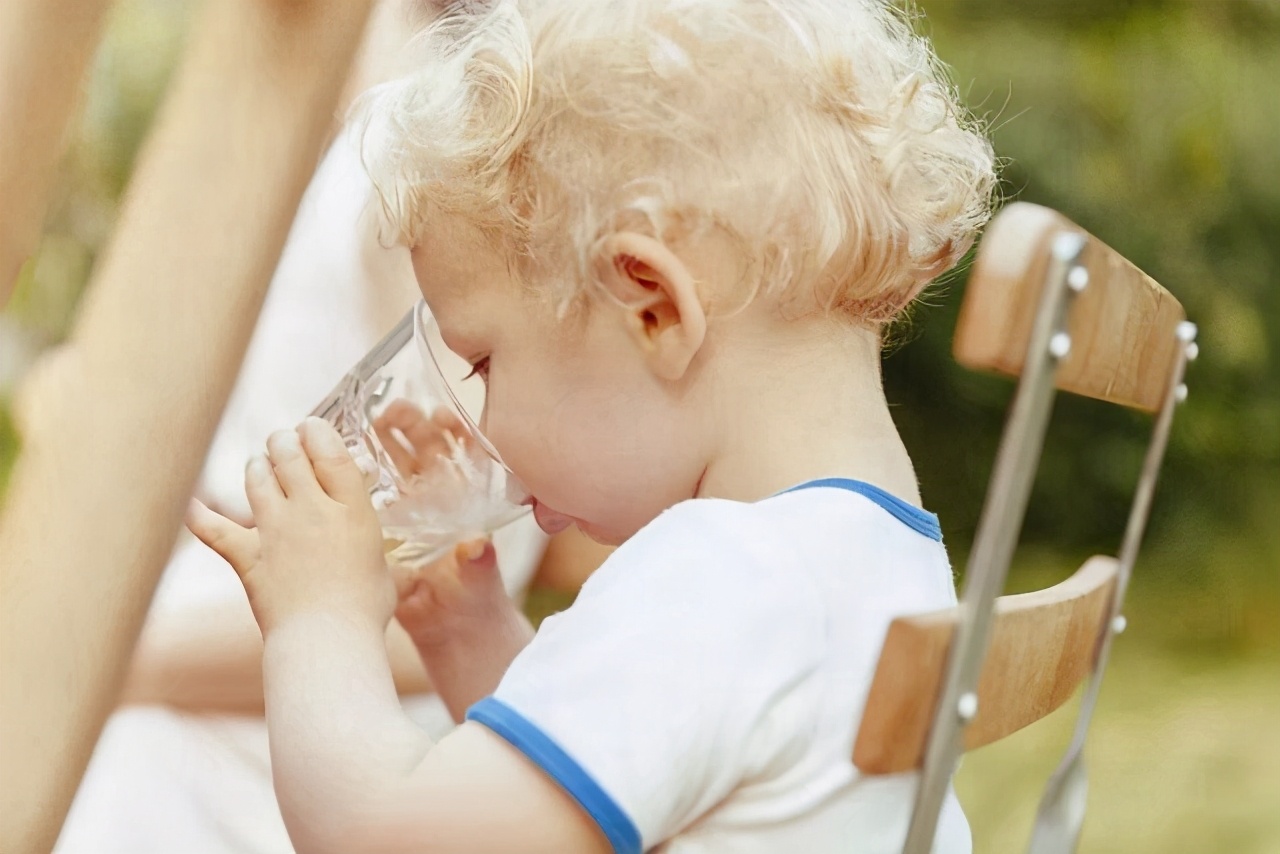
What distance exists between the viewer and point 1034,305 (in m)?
0.37

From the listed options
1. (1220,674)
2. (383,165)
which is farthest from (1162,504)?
(383,165)

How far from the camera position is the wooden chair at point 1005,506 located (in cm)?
37

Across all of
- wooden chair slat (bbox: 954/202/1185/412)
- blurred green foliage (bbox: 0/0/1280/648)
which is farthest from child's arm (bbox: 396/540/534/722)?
blurred green foliage (bbox: 0/0/1280/648)

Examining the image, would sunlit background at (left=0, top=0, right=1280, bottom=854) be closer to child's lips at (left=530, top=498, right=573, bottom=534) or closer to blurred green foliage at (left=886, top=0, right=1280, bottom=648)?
blurred green foliage at (left=886, top=0, right=1280, bottom=648)

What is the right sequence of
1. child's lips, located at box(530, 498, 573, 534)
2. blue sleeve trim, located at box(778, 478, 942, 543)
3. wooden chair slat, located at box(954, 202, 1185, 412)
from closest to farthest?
wooden chair slat, located at box(954, 202, 1185, 412), blue sleeve trim, located at box(778, 478, 942, 543), child's lips, located at box(530, 498, 573, 534)

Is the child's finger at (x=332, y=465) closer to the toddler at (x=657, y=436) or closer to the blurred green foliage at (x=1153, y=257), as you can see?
the toddler at (x=657, y=436)

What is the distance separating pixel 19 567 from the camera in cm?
55

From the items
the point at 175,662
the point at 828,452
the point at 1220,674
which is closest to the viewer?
the point at 828,452

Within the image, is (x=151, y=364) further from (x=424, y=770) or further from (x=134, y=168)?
(x=424, y=770)

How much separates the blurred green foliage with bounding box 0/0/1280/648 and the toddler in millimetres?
1099

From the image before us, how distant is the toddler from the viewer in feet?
1.48

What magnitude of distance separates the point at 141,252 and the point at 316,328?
0.23m

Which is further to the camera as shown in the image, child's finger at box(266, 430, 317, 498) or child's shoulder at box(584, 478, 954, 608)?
child's finger at box(266, 430, 317, 498)

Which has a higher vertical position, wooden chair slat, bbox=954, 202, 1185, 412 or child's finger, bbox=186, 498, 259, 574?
wooden chair slat, bbox=954, 202, 1185, 412
